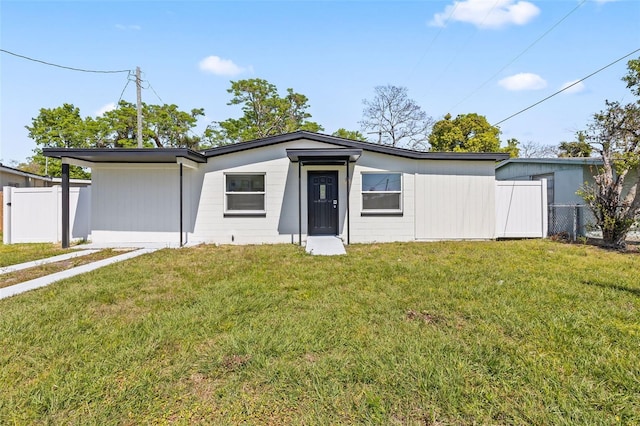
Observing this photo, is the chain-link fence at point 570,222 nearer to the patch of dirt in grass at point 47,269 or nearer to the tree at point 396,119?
the patch of dirt in grass at point 47,269

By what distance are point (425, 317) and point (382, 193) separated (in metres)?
6.16

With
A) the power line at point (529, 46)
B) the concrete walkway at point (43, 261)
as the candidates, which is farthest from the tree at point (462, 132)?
the concrete walkway at point (43, 261)

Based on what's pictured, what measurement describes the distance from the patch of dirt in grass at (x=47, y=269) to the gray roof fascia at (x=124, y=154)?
2568mm

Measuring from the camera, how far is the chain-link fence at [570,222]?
32.0 feet

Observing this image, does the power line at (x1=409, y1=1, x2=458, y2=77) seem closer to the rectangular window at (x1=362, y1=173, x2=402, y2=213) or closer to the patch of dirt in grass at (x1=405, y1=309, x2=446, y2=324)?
the rectangular window at (x1=362, y1=173, x2=402, y2=213)

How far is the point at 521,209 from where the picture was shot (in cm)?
955

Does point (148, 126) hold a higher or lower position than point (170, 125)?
lower

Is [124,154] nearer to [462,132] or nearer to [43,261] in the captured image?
[43,261]

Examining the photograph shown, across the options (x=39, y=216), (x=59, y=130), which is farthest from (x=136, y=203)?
(x=59, y=130)

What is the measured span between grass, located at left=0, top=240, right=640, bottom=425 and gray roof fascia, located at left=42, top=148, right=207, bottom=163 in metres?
3.87

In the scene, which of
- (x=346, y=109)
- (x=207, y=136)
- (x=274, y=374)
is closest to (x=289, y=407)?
(x=274, y=374)

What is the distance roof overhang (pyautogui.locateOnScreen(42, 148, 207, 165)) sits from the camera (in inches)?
306

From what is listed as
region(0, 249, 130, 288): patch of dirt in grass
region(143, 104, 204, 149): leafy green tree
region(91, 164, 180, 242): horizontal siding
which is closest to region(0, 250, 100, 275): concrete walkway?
region(0, 249, 130, 288): patch of dirt in grass

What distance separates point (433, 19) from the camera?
1138 cm
